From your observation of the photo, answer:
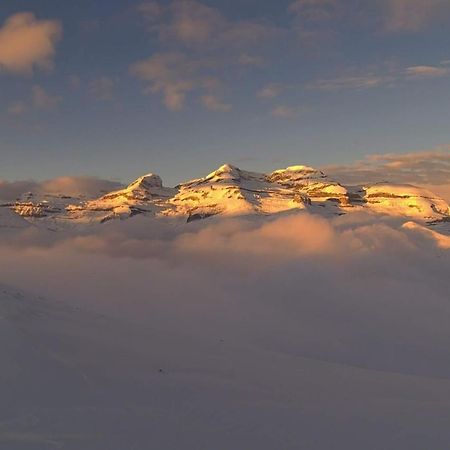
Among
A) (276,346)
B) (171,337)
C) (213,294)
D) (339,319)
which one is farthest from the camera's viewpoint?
(213,294)

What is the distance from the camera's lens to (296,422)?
18.5m

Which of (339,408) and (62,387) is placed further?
(339,408)

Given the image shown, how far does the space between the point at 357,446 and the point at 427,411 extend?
6.46m

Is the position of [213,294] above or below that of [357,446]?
below

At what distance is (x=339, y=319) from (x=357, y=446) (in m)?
116

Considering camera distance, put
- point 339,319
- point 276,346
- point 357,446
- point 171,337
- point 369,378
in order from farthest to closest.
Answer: point 339,319
point 276,346
point 171,337
point 369,378
point 357,446

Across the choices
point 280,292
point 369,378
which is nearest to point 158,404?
point 369,378

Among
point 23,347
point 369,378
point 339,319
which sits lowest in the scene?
point 339,319

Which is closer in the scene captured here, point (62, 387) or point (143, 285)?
point (62, 387)

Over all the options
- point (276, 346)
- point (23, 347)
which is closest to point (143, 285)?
point (276, 346)

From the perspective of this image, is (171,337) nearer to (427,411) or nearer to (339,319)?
(427,411)

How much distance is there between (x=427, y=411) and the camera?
21.9 meters

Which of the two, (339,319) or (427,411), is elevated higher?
(427,411)

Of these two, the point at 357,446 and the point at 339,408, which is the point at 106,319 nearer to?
the point at 339,408
